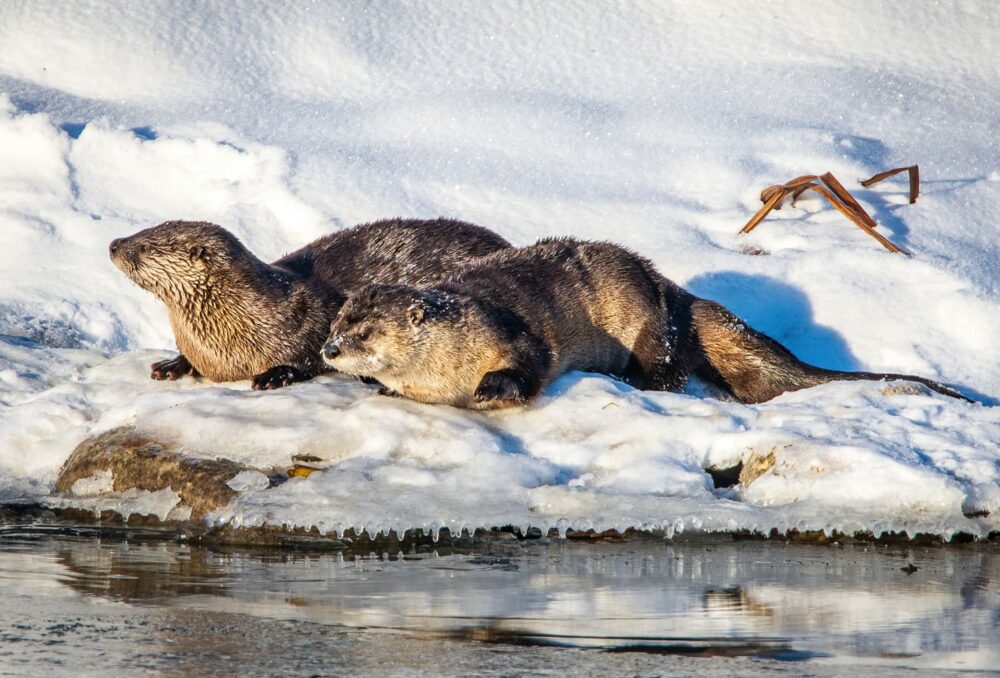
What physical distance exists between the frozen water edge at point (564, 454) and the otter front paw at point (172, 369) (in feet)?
0.74

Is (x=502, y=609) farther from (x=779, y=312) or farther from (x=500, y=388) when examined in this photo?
(x=779, y=312)

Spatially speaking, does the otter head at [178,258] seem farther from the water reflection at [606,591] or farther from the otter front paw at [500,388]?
the water reflection at [606,591]

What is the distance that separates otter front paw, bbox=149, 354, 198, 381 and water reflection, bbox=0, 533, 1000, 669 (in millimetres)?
1512

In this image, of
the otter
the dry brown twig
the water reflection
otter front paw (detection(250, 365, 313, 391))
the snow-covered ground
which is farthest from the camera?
the dry brown twig

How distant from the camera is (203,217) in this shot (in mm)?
6688

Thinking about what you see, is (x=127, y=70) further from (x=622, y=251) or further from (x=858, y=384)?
(x=858, y=384)

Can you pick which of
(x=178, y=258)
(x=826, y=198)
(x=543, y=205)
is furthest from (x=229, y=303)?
(x=826, y=198)

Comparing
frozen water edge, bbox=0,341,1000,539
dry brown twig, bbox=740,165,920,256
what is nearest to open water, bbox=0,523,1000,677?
frozen water edge, bbox=0,341,1000,539

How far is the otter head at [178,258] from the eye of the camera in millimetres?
5020

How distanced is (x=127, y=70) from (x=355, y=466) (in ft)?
17.0

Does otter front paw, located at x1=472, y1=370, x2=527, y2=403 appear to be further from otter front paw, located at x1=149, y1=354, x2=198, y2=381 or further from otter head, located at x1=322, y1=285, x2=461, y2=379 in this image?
otter front paw, located at x1=149, y1=354, x2=198, y2=381

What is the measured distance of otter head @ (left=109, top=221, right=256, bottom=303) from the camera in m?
5.02

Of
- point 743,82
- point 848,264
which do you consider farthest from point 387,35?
point 848,264

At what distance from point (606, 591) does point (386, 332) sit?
184 cm
